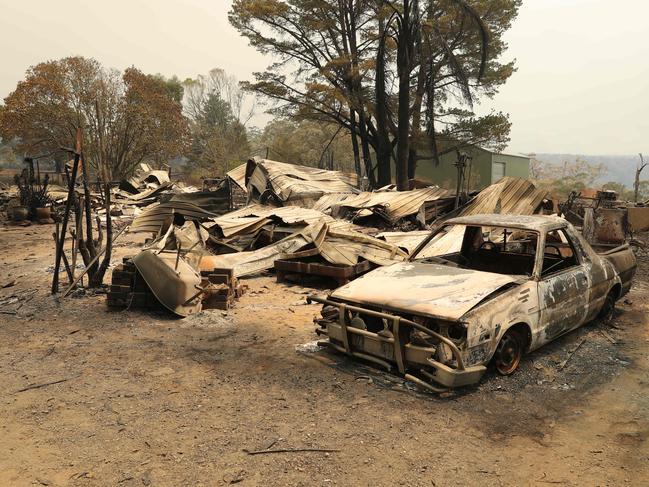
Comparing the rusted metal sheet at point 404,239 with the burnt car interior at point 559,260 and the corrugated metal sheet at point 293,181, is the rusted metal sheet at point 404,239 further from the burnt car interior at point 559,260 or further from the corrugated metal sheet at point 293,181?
the corrugated metal sheet at point 293,181

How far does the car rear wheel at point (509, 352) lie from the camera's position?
4379 mm

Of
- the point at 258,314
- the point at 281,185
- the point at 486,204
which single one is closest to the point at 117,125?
the point at 281,185

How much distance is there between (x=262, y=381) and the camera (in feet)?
14.8

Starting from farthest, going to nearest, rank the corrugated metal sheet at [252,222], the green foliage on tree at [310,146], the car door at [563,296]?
the green foliage on tree at [310,146], the corrugated metal sheet at [252,222], the car door at [563,296]

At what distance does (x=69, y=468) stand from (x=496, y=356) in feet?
11.7

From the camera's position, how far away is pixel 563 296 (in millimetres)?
4969

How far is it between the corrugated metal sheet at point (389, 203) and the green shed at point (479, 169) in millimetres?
19171

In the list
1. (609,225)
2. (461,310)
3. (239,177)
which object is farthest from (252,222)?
(609,225)

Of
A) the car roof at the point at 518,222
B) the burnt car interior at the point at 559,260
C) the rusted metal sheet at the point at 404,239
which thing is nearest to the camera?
the car roof at the point at 518,222

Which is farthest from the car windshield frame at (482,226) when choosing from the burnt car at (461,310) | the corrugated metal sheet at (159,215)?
the corrugated metal sheet at (159,215)

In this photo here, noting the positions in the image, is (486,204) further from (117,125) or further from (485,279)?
(117,125)

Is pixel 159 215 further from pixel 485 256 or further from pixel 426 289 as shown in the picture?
pixel 426 289

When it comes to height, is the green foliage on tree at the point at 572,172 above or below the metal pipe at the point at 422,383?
above

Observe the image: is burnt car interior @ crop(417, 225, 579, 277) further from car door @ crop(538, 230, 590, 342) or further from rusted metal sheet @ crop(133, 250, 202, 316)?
rusted metal sheet @ crop(133, 250, 202, 316)
